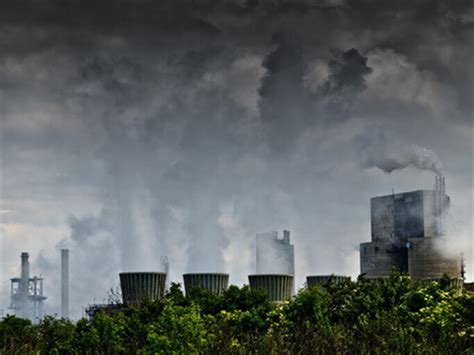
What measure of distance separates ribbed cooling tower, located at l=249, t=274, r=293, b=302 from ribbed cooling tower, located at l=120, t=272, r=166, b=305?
4.23 meters

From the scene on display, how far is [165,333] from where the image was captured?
56.4 ft

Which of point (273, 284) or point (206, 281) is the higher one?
point (206, 281)

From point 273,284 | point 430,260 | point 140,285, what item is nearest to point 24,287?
point 430,260

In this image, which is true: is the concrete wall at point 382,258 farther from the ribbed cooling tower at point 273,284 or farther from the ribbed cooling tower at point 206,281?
the ribbed cooling tower at point 273,284

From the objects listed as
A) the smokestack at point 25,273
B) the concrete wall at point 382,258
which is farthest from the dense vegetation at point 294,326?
the smokestack at point 25,273

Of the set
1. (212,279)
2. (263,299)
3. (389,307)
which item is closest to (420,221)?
(212,279)

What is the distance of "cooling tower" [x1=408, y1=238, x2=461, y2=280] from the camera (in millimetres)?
70688

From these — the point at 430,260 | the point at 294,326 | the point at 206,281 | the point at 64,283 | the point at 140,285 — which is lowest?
the point at 294,326

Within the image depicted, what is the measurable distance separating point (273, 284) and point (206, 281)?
10.6 feet

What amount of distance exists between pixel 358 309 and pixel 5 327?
41.3ft

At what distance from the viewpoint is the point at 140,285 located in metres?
37.7

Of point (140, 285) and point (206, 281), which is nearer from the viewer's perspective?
point (140, 285)

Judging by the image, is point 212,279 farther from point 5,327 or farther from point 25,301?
point 25,301

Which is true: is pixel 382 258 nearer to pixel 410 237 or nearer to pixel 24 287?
→ pixel 410 237
